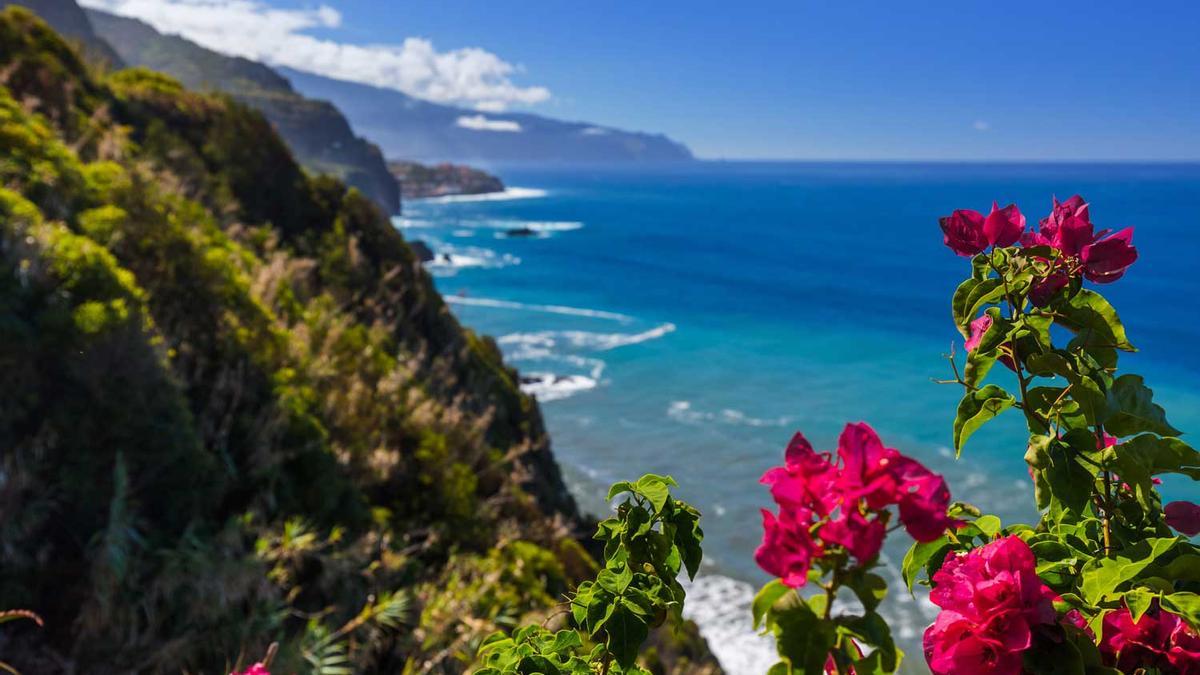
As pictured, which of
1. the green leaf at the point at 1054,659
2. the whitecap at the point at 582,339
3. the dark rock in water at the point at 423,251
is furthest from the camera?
the dark rock in water at the point at 423,251

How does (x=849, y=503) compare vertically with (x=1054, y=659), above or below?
above

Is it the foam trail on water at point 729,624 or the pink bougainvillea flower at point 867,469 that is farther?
the foam trail on water at point 729,624

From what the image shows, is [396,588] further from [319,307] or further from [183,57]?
[183,57]

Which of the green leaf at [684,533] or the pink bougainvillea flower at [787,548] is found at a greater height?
the pink bougainvillea flower at [787,548]

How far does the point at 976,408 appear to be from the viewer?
54.6 inches

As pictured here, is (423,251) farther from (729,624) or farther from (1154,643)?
(1154,643)

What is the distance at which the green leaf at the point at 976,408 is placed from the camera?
136cm

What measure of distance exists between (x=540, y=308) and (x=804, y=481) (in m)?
45.7

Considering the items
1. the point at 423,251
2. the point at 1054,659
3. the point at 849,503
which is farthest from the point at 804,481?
the point at 423,251

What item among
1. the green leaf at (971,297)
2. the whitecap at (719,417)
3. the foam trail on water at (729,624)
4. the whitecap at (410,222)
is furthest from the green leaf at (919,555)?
the whitecap at (410,222)

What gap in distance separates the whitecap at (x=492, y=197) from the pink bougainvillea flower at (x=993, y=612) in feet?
439

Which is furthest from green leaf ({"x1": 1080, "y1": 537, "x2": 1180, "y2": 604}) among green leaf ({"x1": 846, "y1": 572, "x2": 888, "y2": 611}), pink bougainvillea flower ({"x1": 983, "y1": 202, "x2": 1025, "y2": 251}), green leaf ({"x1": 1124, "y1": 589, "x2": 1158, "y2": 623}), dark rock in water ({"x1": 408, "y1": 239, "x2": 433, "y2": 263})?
dark rock in water ({"x1": 408, "y1": 239, "x2": 433, "y2": 263})

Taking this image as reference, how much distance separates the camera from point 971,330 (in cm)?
149

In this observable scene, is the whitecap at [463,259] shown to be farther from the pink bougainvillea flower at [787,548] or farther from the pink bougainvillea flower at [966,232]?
the pink bougainvillea flower at [787,548]
